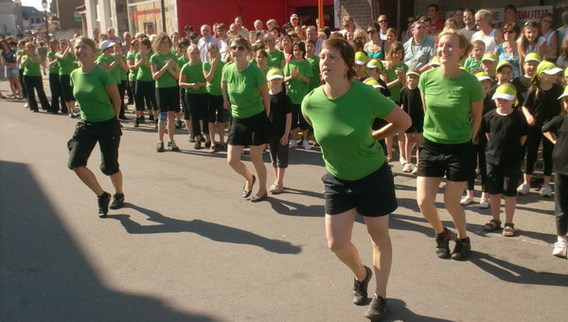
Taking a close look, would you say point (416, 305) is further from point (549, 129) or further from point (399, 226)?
point (549, 129)

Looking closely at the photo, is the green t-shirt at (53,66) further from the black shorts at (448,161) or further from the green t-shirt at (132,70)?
the black shorts at (448,161)

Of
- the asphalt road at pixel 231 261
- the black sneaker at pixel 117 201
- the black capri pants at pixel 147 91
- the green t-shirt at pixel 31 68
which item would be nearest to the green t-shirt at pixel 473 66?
the asphalt road at pixel 231 261

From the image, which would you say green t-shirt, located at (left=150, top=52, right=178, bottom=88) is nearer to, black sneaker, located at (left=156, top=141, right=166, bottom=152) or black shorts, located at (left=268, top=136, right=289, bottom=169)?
black sneaker, located at (left=156, top=141, right=166, bottom=152)

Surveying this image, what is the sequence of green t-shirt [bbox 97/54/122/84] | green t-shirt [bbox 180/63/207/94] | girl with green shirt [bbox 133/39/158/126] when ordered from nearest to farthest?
1. green t-shirt [bbox 180/63/207/94]
2. girl with green shirt [bbox 133/39/158/126]
3. green t-shirt [bbox 97/54/122/84]

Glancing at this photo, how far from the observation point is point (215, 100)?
10.0 meters

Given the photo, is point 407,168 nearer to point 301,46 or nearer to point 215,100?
point 301,46

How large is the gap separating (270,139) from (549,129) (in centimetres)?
321

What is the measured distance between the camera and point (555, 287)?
14.6ft

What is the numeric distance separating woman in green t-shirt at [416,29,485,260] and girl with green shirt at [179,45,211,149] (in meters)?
5.75

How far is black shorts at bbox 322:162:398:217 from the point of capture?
12.6 feet

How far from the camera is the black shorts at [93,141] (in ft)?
21.0

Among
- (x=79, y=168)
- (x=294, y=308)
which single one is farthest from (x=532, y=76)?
(x=79, y=168)

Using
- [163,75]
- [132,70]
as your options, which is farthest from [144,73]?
[163,75]

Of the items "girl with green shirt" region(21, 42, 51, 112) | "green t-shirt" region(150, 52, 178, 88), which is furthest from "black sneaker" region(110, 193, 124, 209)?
"girl with green shirt" region(21, 42, 51, 112)
